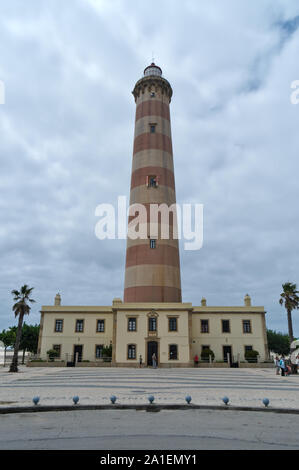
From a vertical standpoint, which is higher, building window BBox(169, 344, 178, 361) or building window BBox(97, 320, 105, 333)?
building window BBox(97, 320, 105, 333)

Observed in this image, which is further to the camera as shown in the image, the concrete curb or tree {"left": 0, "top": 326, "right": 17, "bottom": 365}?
tree {"left": 0, "top": 326, "right": 17, "bottom": 365}

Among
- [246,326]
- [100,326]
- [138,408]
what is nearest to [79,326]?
[100,326]

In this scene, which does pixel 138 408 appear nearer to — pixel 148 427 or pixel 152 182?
pixel 148 427

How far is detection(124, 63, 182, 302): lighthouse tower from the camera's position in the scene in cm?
3897

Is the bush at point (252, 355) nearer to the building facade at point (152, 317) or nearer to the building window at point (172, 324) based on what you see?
the building facade at point (152, 317)

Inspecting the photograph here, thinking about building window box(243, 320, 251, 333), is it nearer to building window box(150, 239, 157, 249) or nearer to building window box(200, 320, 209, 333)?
building window box(200, 320, 209, 333)

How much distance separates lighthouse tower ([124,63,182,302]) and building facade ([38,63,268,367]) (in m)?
0.11

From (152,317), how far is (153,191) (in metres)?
14.9

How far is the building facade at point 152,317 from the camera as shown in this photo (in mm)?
36406

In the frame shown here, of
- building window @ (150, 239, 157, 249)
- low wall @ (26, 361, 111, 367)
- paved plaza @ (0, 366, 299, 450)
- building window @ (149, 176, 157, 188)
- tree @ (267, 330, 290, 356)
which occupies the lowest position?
paved plaza @ (0, 366, 299, 450)

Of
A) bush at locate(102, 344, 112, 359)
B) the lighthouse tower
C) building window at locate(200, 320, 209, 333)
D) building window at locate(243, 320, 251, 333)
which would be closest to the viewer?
bush at locate(102, 344, 112, 359)

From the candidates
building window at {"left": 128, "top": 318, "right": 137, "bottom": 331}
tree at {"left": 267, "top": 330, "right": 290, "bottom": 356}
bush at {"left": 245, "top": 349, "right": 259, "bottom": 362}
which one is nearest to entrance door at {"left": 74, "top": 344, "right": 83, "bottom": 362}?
building window at {"left": 128, "top": 318, "right": 137, "bottom": 331}
